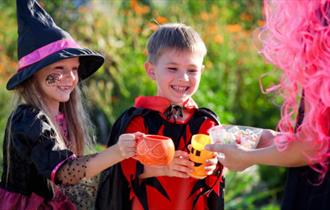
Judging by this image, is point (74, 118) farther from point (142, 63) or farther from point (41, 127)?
point (142, 63)

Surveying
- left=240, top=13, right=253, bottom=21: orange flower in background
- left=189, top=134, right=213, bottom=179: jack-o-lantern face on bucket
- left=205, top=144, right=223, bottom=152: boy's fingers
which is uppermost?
left=240, top=13, right=253, bottom=21: orange flower in background

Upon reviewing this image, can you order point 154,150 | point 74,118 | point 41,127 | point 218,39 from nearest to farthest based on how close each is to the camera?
point 154,150 → point 41,127 → point 74,118 → point 218,39

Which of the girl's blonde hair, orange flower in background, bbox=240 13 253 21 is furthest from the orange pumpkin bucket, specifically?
orange flower in background, bbox=240 13 253 21

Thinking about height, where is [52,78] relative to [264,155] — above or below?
above

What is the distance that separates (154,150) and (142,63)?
3.84m

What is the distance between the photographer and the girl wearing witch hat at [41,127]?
3061 millimetres

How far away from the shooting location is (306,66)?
2332 millimetres

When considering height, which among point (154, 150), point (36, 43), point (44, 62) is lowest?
point (154, 150)

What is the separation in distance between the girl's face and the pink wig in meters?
1.31

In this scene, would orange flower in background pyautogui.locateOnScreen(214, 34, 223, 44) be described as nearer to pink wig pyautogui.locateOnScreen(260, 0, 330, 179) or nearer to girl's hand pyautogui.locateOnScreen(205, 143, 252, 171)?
girl's hand pyautogui.locateOnScreen(205, 143, 252, 171)

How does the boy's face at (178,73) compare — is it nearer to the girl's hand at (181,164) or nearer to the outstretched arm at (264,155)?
the girl's hand at (181,164)

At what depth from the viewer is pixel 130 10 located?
8352mm

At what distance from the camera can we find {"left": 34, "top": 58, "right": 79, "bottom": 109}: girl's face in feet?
10.8

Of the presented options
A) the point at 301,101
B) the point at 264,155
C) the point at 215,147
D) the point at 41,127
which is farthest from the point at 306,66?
the point at 41,127
